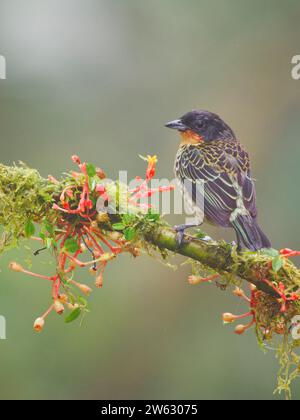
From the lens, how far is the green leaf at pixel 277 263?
2660mm

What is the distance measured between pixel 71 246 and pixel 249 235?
3.31 feet

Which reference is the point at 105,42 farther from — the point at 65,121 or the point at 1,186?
the point at 1,186

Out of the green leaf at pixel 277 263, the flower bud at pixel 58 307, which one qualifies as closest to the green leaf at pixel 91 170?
the flower bud at pixel 58 307

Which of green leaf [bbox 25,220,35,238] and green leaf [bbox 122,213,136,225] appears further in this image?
green leaf [bbox 25,220,35,238]

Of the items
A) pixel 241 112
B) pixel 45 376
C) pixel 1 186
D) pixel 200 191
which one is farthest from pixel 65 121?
pixel 1 186

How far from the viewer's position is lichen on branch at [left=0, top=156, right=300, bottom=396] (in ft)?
8.88

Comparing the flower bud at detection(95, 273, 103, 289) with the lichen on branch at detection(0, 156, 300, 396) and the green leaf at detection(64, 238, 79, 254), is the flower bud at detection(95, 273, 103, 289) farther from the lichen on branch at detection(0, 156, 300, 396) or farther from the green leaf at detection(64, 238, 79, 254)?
the green leaf at detection(64, 238, 79, 254)

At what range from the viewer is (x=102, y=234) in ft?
9.06

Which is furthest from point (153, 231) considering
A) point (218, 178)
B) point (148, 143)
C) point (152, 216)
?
point (148, 143)

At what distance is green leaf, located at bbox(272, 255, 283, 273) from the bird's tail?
497mm

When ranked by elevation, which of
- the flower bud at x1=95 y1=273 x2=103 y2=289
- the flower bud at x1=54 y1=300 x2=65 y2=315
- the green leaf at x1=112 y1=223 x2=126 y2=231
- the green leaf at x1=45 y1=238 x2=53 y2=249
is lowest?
the flower bud at x1=54 y1=300 x2=65 y2=315

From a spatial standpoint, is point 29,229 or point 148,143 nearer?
point 29,229

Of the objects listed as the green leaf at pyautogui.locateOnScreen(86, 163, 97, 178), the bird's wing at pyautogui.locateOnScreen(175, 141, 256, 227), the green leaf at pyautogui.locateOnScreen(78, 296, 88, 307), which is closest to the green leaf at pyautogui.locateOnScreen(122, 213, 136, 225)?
the green leaf at pyautogui.locateOnScreen(86, 163, 97, 178)

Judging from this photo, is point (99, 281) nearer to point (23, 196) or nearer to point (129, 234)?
point (129, 234)
